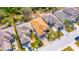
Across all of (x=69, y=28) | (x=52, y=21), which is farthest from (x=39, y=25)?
(x=69, y=28)

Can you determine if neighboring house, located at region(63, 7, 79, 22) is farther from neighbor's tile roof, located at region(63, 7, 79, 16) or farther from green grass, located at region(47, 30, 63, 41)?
green grass, located at region(47, 30, 63, 41)

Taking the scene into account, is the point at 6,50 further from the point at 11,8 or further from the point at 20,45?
the point at 11,8

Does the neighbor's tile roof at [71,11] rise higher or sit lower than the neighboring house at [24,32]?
higher

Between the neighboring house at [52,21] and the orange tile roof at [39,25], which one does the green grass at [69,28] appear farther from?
the orange tile roof at [39,25]

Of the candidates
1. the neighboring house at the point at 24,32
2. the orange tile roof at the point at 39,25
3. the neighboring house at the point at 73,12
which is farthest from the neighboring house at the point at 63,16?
the neighboring house at the point at 24,32
